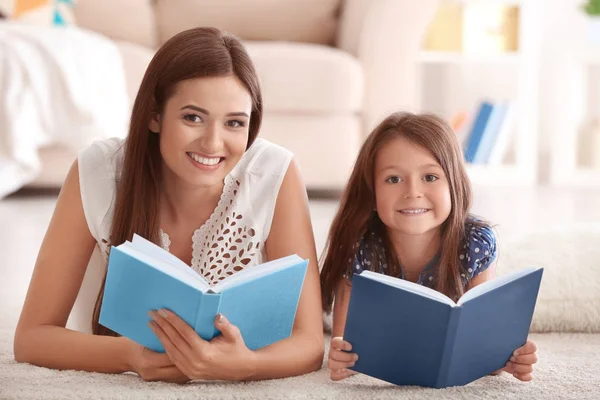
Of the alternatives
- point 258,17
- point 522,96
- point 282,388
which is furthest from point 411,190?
point 522,96

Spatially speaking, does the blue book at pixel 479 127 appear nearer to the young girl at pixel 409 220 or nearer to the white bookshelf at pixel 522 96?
the white bookshelf at pixel 522 96

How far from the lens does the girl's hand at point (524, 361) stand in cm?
121

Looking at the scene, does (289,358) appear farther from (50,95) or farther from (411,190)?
(50,95)

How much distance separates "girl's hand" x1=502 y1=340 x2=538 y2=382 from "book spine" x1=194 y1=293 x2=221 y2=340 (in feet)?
1.27

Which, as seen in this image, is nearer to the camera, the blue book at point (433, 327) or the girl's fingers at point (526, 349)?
the blue book at point (433, 327)

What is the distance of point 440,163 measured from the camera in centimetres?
141

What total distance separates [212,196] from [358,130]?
211 cm

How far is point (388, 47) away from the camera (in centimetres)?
349

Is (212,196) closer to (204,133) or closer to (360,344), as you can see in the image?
(204,133)

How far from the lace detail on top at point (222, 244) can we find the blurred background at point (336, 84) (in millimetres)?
990

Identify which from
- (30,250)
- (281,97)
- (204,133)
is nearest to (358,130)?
(281,97)

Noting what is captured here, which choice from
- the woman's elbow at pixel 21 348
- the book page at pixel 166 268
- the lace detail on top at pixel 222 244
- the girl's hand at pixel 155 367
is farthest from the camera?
the lace detail on top at pixel 222 244

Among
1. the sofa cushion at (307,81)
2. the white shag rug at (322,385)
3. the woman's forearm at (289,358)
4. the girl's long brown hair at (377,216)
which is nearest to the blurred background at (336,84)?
the sofa cushion at (307,81)

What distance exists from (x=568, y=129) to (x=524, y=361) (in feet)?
10.4
